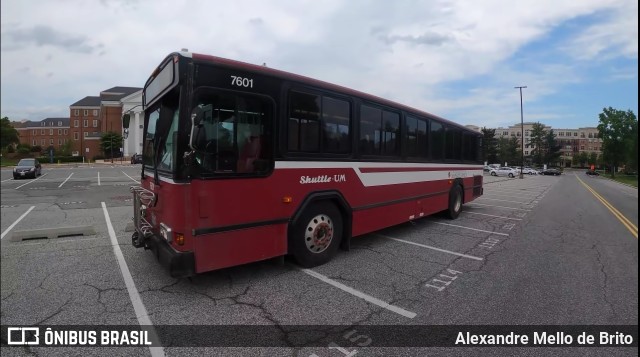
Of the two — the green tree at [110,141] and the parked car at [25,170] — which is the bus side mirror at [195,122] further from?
the green tree at [110,141]

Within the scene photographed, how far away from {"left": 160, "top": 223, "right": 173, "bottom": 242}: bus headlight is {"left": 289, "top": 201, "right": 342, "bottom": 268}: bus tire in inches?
62.6

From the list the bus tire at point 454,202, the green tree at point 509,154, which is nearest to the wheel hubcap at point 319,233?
the bus tire at point 454,202

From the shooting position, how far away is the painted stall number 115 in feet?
13.3

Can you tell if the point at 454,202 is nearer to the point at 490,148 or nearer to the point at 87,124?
the point at 490,148

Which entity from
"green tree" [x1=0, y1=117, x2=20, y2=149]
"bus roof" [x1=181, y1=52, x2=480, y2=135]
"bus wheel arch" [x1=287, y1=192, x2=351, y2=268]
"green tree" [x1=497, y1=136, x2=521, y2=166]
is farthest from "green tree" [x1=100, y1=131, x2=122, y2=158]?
"green tree" [x1=497, y1=136, x2=521, y2=166]

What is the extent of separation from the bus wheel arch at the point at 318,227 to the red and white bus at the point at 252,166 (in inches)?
0.6

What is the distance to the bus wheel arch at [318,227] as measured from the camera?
16.0 feet

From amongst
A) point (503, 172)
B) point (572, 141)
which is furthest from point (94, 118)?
point (572, 141)

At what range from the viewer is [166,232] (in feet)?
12.9

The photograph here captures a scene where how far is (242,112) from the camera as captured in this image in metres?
4.19

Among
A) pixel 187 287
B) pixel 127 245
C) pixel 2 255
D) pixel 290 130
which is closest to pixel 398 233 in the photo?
pixel 290 130

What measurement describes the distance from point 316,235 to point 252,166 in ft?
5.12

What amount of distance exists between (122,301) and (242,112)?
8.51 feet

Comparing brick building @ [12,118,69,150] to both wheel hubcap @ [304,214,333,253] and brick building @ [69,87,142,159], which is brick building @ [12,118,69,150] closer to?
brick building @ [69,87,142,159]
